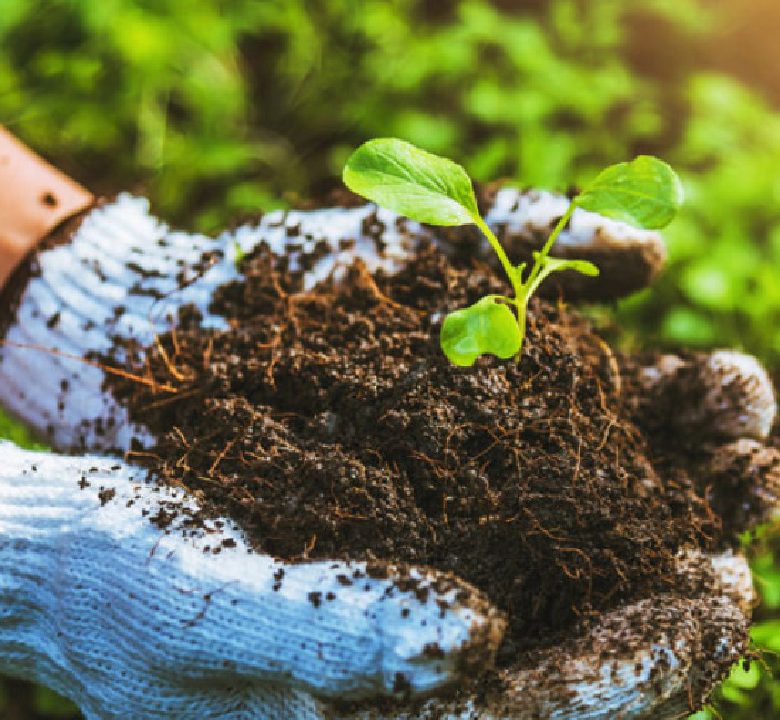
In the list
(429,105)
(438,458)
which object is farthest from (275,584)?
(429,105)

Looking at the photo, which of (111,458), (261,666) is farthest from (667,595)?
(111,458)

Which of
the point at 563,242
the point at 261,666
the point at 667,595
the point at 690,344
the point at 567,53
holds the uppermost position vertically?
the point at 567,53

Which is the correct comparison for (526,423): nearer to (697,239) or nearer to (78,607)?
(78,607)

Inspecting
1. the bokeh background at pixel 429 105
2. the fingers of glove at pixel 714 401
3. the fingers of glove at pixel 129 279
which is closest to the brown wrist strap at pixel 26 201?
the fingers of glove at pixel 129 279

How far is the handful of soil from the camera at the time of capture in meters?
1.25

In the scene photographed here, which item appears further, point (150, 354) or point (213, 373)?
point (150, 354)

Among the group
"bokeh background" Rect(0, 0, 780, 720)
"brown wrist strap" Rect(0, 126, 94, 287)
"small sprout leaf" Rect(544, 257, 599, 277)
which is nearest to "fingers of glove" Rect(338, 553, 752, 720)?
"small sprout leaf" Rect(544, 257, 599, 277)

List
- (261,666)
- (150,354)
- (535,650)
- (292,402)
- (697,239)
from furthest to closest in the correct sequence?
(697,239), (150,354), (292,402), (535,650), (261,666)

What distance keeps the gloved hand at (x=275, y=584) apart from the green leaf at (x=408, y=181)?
35 cm

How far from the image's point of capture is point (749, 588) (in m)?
1.45

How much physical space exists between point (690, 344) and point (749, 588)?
132cm

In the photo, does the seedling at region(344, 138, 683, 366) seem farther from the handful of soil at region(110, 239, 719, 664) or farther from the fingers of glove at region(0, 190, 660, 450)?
the fingers of glove at region(0, 190, 660, 450)

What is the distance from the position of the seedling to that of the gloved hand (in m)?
0.33

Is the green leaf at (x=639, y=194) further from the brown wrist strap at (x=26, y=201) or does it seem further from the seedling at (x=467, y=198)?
the brown wrist strap at (x=26, y=201)
